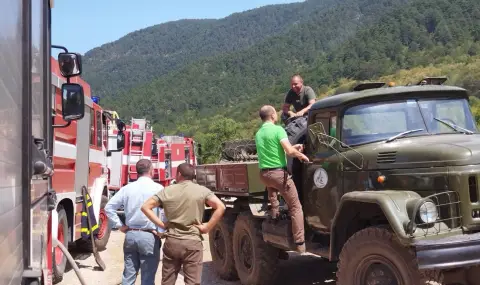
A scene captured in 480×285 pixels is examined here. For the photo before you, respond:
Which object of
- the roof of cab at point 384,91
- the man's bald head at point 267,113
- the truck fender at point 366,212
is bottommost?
the truck fender at point 366,212

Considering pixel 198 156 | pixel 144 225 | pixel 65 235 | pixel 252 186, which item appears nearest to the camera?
pixel 144 225

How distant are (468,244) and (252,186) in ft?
11.3

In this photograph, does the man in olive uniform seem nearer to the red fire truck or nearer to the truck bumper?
the truck bumper

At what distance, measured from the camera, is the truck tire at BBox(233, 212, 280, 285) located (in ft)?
24.7

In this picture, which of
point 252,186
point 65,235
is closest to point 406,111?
point 252,186

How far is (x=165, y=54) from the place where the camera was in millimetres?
187000

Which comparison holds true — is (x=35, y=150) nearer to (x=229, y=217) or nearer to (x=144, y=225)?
(x=144, y=225)

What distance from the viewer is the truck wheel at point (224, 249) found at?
28.1 feet

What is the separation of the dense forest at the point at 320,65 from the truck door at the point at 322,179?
1281 inches

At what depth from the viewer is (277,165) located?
657 centimetres

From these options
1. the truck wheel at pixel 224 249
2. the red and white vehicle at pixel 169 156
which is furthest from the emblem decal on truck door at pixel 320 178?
the red and white vehicle at pixel 169 156

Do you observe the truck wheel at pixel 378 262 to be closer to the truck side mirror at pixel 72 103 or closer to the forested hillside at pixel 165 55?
the truck side mirror at pixel 72 103

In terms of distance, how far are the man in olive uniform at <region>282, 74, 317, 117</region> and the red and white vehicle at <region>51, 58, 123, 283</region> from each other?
2973mm

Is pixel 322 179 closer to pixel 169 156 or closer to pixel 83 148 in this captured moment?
pixel 83 148
